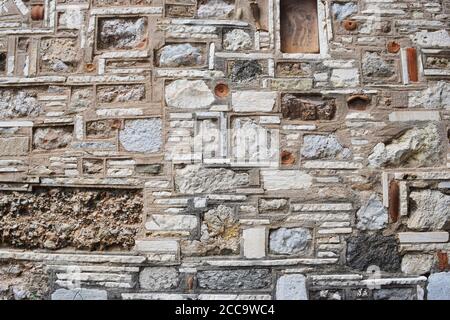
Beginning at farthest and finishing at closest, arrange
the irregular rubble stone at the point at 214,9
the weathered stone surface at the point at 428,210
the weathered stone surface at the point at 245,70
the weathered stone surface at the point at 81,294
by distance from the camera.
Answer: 1. the irregular rubble stone at the point at 214,9
2. the weathered stone surface at the point at 245,70
3. the weathered stone surface at the point at 428,210
4. the weathered stone surface at the point at 81,294

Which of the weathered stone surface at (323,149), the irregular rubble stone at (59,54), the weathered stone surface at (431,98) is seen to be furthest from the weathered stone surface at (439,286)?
the irregular rubble stone at (59,54)

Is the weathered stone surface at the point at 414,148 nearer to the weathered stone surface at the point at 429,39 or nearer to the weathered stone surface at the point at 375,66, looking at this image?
the weathered stone surface at the point at 375,66

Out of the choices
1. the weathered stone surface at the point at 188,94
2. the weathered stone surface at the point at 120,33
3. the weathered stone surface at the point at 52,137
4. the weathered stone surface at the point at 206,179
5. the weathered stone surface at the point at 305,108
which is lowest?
the weathered stone surface at the point at 206,179

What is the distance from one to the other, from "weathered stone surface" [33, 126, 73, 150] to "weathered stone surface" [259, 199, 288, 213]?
4.35 ft

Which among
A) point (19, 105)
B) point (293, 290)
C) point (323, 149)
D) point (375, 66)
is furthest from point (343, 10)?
point (19, 105)

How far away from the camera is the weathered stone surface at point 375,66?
136 inches

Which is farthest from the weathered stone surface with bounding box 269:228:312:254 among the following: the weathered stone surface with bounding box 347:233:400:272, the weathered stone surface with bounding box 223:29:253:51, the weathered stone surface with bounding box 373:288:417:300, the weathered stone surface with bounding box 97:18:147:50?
the weathered stone surface with bounding box 97:18:147:50

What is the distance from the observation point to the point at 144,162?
3.32 metres

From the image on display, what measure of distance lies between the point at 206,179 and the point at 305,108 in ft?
2.67

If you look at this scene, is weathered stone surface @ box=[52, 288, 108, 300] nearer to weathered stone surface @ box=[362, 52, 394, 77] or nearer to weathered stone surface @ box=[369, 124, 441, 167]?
weathered stone surface @ box=[369, 124, 441, 167]

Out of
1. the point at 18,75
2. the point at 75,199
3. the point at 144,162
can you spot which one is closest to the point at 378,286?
the point at 144,162

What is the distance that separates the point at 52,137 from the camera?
11.1 feet

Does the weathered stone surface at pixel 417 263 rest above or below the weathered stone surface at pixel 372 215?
below

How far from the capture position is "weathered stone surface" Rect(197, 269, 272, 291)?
3215 millimetres
